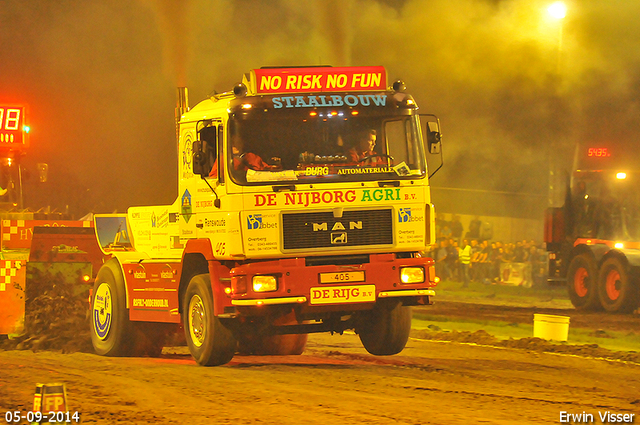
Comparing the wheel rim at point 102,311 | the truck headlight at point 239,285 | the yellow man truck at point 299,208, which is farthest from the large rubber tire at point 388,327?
the wheel rim at point 102,311

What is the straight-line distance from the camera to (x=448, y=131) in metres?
34.7

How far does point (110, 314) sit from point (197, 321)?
218cm

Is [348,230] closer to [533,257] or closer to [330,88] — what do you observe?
[330,88]

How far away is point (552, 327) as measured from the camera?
45.3ft

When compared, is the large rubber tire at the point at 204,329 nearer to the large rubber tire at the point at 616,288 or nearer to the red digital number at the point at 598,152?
the large rubber tire at the point at 616,288

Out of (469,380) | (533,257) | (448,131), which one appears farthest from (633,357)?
(448,131)

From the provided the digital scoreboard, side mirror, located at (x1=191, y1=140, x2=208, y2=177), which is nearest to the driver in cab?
side mirror, located at (x1=191, y1=140, x2=208, y2=177)

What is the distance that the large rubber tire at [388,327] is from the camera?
11.1 meters

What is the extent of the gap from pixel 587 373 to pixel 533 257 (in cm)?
1669

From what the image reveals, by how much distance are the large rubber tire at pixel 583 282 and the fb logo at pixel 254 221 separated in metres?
11.5

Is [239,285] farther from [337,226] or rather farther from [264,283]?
[337,226]

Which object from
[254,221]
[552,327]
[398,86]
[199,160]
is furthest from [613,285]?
[199,160]

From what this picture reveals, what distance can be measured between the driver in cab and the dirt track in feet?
7.42

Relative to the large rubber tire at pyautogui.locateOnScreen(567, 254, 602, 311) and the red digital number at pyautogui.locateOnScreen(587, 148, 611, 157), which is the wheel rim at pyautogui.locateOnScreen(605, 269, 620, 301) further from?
the red digital number at pyautogui.locateOnScreen(587, 148, 611, 157)
